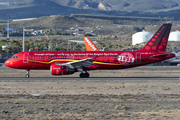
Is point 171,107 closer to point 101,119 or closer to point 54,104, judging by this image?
A: point 101,119

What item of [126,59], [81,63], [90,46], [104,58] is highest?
[90,46]

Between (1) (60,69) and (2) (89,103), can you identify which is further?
(1) (60,69)

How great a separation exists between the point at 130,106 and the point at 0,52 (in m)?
78.7

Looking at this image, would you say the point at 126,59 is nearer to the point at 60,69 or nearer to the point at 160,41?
the point at 160,41

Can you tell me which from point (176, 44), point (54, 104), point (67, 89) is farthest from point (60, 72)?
point (176, 44)

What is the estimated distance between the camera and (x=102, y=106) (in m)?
18.2

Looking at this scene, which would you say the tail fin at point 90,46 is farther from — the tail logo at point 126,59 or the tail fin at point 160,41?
the tail fin at point 160,41

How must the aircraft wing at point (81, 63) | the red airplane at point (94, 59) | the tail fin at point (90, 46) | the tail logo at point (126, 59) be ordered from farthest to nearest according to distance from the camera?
the tail fin at point (90, 46) < the tail logo at point (126, 59) < the red airplane at point (94, 59) < the aircraft wing at point (81, 63)

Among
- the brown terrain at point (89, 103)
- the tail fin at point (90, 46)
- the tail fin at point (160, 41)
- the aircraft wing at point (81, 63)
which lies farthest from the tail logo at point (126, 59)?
the tail fin at point (90, 46)

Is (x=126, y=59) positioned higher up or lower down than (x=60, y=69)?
higher up

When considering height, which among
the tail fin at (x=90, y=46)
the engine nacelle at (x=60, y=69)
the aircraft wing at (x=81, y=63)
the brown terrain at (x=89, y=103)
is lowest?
the brown terrain at (x=89, y=103)

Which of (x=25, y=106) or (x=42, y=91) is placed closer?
(x=25, y=106)

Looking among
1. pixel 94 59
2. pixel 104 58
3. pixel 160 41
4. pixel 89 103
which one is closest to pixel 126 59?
pixel 104 58

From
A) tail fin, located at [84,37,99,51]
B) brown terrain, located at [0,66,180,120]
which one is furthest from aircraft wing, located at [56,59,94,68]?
tail fin, located at [84,37,99,51]
